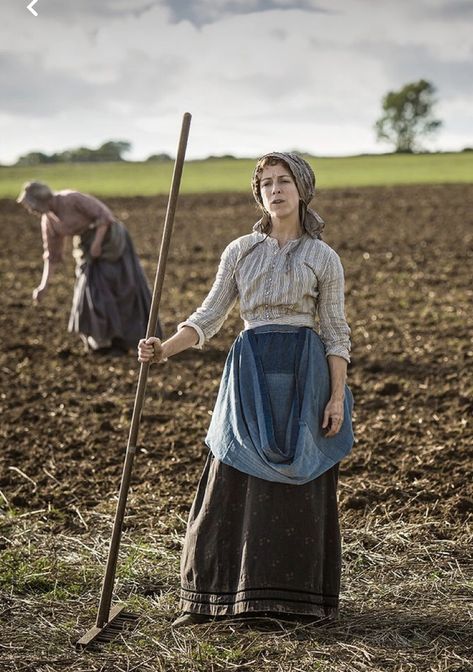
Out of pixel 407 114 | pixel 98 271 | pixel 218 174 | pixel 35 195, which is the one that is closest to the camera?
pixel 35 195

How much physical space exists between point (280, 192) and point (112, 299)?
17.1ft

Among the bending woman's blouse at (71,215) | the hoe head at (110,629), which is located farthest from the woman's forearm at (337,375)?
the bending woman's blouse at (71,215)

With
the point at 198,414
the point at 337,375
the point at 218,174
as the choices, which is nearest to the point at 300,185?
the point at 337,375

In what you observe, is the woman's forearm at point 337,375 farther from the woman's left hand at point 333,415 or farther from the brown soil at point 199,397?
the brown soil at point 199,397

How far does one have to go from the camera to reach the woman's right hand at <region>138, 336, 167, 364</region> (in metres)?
3.61

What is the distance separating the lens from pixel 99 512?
5.18 m

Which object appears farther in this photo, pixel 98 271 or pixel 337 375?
pixel 98 271

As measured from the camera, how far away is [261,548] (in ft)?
11.8

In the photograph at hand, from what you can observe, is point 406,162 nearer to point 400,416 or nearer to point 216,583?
point 400,416

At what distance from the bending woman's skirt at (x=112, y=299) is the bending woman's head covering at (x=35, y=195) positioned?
0.75m

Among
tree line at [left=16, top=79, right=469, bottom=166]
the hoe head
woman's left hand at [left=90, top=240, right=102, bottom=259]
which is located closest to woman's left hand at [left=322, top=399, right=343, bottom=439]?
the hoe head

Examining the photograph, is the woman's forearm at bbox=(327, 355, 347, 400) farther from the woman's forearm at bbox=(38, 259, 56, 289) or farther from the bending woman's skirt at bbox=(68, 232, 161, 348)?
the bending woman's skirt at bbox=(68, 232, 161, 348)

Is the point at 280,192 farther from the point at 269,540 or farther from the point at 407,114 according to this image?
the point at 407,114

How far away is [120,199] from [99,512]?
2325cm
